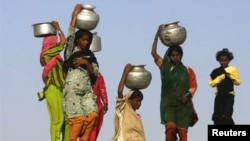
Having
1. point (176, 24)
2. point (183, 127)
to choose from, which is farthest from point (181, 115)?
point (176, 24)

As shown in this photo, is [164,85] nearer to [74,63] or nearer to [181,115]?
[181,115]

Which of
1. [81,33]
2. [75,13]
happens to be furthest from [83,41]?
[75,13]

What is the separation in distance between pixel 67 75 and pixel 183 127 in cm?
226

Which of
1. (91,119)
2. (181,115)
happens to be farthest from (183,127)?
(91,119)

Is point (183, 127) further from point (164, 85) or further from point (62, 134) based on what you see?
point (62, 134)

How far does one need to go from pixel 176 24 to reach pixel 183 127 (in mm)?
1816

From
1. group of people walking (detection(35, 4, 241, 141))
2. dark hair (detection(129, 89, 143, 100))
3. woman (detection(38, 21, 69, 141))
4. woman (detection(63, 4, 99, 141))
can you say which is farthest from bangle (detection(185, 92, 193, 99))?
woman (detection(38, 21, 69, 141))

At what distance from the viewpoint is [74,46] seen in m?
19.2

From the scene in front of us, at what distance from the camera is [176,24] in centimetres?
1983

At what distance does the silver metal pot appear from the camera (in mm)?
19484

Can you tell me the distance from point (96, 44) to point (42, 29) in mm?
1090

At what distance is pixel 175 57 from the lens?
19.8 metres

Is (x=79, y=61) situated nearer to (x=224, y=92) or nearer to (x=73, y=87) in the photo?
(x=73, y=87)

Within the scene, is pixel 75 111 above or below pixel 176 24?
Result: below
